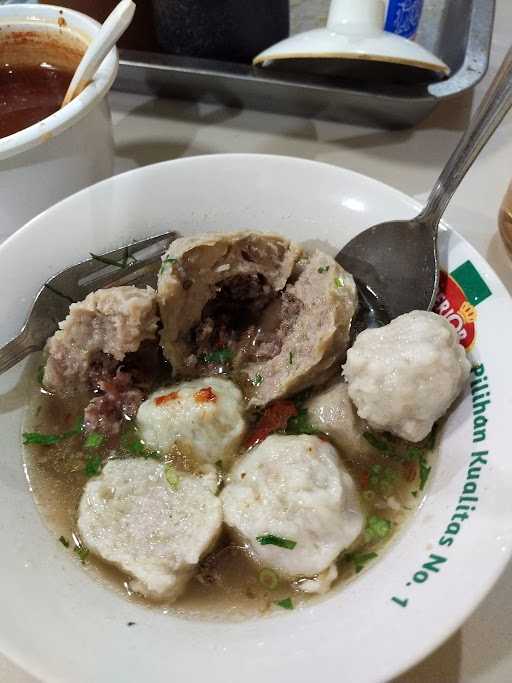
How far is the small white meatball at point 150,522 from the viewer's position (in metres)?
1.24

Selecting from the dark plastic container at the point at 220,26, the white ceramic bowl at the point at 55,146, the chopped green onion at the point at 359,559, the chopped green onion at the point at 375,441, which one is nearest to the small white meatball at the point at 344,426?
the chopped green onion at the point at 375,441

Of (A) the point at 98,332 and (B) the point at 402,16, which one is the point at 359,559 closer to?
(A) the point at 98,332

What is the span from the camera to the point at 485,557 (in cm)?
100

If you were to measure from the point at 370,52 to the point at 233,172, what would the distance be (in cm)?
62

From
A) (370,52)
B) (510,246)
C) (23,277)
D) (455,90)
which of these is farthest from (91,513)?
(455,90)

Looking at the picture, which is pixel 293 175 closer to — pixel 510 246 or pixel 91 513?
pixel 510 246

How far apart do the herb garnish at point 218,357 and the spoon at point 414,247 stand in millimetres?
378

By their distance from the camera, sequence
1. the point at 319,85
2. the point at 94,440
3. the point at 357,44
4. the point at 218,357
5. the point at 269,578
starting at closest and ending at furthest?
the point at 269,578 < the point at 94,440 < the point at 218,357 < the point at 357,44 < the point at 319,85

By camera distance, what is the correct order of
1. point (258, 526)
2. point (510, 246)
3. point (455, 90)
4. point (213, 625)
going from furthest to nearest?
1. point (455, 90)
2. point (510, 246)
3. point (258, 526)
4. point (213, 625)

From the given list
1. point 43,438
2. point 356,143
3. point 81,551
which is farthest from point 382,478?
point 356,143

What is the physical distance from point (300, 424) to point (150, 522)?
45cm

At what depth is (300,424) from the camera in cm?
153

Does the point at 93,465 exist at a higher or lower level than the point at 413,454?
lower

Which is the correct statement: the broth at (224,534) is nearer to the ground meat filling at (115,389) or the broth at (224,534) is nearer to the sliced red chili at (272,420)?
the ground meat filling at (115,389)
